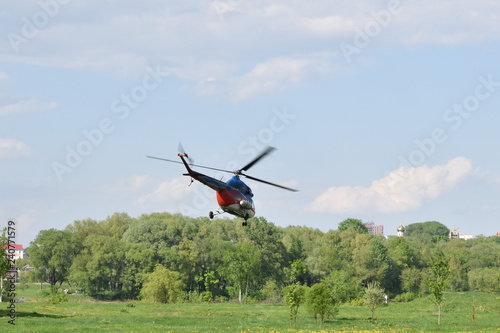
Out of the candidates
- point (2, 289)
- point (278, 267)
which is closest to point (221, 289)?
point (278, 267)

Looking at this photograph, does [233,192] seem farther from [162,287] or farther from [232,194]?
[162,287]

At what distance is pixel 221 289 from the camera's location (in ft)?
425

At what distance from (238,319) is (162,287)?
35.5 metres

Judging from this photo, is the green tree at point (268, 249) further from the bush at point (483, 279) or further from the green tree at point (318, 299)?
the green tree at point (318, 299)

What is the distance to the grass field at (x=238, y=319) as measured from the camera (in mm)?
61875

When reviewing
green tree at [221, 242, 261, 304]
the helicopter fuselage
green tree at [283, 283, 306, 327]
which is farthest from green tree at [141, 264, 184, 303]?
the helicopter fuselage

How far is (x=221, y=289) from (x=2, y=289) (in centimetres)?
4620

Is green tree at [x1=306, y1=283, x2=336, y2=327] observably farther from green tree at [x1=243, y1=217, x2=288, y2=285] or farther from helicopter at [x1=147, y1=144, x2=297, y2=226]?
green tree at [x1=243, y1=217, x2=288, y2=285]

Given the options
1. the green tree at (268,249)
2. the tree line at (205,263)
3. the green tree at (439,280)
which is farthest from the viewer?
the green tree at (268,249)

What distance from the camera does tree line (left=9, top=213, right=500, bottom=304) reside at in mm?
119750

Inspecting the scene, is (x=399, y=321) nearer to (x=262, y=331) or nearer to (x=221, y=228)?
(x=262, y=331)

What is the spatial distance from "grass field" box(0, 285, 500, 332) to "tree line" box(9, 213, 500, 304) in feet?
29.7

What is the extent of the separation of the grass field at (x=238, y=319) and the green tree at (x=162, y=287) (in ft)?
34.6

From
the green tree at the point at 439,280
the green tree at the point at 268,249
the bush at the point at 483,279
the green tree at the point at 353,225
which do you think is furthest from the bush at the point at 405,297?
the green tree at the point at 439,280
